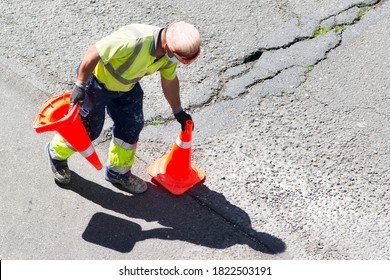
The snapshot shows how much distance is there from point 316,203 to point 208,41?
1.99 metres

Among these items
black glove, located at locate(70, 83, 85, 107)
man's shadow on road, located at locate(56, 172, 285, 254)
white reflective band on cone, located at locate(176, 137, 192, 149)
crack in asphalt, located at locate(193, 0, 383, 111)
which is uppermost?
black glove, located at locate(70, 83, 85, 107)

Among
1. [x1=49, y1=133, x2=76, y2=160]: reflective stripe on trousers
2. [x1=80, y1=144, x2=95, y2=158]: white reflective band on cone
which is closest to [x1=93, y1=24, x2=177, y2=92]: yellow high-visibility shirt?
[x1=80, y1=144, x2=95, y2=158]: white reflective band on cone

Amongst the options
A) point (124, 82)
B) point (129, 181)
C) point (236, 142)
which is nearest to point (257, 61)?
point (236, 142)

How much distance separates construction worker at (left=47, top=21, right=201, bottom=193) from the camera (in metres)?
4.25

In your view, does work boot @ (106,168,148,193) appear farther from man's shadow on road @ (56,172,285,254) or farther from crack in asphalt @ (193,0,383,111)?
crack in asphalt @ (193,0,383,111)

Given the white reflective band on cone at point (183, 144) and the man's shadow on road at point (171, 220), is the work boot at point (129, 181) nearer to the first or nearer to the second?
the man's shadow on road at point (171, 220)

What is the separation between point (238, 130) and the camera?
5508 millimetres

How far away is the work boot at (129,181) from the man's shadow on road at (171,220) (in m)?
0.05

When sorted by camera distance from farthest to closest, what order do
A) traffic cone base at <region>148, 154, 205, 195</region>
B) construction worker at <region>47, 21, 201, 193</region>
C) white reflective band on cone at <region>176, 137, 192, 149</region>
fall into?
Answer: 1. traffic cone base at <region>148, 154, 205, 195</region>
2. white reflective band on cone at <region>176, 137, 192, 149</region>
3. construction worker at <region>47, 21, 201, 193</region>

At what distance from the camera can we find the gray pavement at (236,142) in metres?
4.77

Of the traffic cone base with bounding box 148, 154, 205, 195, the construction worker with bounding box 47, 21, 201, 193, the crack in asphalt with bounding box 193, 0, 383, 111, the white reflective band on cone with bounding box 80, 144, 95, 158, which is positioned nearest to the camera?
the construction worker with bounding box 47, 21, 201, 193

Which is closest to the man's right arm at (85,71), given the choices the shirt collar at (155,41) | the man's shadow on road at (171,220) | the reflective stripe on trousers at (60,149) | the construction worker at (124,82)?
the construction worker at (124,82)

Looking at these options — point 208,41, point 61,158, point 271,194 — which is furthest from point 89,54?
point 208,41

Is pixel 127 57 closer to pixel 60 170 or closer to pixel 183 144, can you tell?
pixel 183 144
